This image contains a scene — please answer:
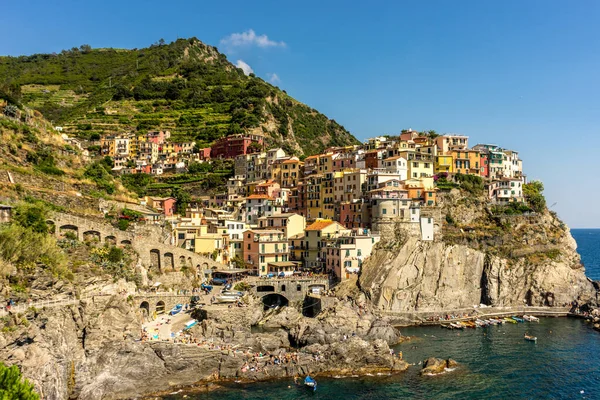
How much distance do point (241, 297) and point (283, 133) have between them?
7602 cm

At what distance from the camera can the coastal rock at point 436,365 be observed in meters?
45.6

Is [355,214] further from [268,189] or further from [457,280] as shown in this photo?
[268,189]

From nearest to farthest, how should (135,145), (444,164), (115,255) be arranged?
(115,255) → (444,164) → (135,145)

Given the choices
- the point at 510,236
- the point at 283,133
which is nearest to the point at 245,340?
the point at 510,236

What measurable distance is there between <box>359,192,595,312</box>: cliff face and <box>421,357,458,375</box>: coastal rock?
15.9 metres

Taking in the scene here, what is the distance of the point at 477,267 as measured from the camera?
229 ft

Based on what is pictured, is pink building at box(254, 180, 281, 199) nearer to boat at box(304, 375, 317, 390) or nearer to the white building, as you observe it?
the white building

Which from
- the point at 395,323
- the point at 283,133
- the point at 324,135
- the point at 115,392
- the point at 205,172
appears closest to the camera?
the point at 115,392

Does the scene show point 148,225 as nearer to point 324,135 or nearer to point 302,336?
point 302,336

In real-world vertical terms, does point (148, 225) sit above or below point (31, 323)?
above

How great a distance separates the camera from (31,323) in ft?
118

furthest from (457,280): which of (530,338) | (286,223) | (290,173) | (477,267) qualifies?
(290,173)

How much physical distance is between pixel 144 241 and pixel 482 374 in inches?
1453

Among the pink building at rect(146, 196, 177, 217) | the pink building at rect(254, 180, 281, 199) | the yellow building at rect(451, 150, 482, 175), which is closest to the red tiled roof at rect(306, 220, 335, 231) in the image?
the pink building at rect(254, 180, 281, 199)
